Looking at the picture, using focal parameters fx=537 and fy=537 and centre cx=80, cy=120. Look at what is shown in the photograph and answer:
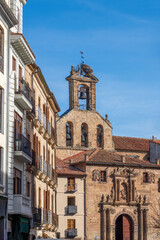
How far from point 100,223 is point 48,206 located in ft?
61.6

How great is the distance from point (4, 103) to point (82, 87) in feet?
147

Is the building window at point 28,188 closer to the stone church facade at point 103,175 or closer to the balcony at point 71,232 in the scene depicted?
the balcony at point 71,232

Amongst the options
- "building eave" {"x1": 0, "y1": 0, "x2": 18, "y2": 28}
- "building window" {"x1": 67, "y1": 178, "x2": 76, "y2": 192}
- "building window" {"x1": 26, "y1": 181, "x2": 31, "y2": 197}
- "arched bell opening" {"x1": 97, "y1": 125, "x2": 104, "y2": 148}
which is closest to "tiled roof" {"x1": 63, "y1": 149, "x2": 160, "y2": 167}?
"building window" {"x1": 67, "y1": 178, "x2": 76, "y2": 192}

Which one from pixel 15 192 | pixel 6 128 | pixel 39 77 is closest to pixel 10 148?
pixel 6 128

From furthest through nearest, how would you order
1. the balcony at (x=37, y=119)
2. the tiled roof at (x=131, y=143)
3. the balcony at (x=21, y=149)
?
the tiled roof at (x=131, y=143)
the balcony at (x=37, y=119)
the balcony at (x=21, y=149)

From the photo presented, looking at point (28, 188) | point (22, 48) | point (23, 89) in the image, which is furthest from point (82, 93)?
point (22, 48)

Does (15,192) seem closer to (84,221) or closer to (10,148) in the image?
(10,148)

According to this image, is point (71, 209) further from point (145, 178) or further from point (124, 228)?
point (145, 178)

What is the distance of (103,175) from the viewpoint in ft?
203

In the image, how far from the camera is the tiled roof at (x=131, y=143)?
75.4 metres

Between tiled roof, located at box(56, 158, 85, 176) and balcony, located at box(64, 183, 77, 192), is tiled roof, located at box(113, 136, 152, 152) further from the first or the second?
balcony, located at box(64, 183, 77, 192)

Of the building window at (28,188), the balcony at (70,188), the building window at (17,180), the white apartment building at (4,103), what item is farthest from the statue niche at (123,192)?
the white apartment building at (4,103)

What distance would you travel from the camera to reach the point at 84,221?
5866 cm

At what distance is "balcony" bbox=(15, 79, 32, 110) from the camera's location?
2701 cm
